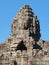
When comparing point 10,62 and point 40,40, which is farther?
point 40,40

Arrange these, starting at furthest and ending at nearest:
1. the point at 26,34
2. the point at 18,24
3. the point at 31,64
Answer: the point at 18,24 → the point at 26,34 → the point at 31,64

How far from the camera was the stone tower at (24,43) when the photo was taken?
6694 centimetres

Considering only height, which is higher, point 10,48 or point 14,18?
point 14,18

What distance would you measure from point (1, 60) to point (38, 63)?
6.01m

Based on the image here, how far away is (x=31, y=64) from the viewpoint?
216 ft

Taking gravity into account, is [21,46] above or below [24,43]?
below

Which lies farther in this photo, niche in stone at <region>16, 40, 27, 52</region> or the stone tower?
niche in stone at <region>16, 40, 27, 52</region>

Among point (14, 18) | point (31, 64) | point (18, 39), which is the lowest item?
point (31, 64)

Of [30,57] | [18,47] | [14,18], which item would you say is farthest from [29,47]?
[14,18]

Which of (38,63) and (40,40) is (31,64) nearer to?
(38,63)

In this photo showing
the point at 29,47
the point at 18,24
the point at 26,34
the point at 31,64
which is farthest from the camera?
the point at 18,24

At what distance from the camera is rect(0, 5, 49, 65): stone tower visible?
2635 inches

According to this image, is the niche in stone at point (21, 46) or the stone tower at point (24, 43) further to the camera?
the niche in stone at point (21, 46)

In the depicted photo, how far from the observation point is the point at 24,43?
75.4 meters
